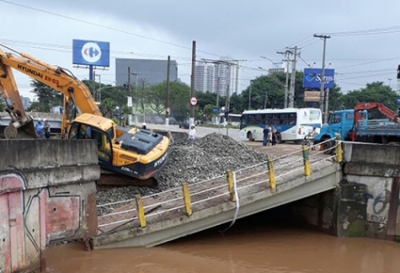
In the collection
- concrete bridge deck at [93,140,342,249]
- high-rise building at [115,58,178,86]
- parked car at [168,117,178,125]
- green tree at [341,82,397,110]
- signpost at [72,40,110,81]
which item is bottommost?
parked car at [168,117,178,125]

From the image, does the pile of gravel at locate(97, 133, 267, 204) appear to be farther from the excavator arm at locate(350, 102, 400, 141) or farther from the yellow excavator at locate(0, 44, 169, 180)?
the excavator arm at locate(350, 102, 400, 141)

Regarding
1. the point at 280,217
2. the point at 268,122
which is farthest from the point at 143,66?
the point at 280,217

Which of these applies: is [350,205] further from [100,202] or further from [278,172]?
[100,202]

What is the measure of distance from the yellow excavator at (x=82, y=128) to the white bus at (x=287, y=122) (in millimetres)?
19760

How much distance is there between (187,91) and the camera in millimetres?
89312

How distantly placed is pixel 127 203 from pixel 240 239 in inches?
142

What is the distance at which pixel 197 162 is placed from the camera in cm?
1562

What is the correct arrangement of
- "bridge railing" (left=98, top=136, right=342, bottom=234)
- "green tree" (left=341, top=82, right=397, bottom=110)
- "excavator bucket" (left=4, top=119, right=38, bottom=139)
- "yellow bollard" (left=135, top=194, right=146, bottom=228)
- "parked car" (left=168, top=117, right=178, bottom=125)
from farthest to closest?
"parked car" (left=168, top=117, right=178, bottom=125) → "green tree" (left=341, top=82, right=397, bottom=110) → "excavator bucket" (left=4, top=119, right=38, bottom=139) → "bridge railing" (left=98, top=136, right=342, bottom=234) → "yellow bollard" (left=135, top=194, right=146, bottom=228)

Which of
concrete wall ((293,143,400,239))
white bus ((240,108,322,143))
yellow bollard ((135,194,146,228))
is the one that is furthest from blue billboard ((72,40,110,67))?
yellow bollard ((135,194,146,228))

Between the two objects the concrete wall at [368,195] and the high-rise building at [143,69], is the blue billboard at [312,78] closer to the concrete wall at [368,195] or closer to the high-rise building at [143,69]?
the concrete wall at [368,195]

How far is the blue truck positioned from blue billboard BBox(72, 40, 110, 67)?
3489 centimetres

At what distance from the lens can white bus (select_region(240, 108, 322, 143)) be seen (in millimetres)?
31922

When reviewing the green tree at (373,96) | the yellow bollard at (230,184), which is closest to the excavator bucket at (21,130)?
the yellow bollard at (230,184)

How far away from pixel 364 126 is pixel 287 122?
12.2 metres
